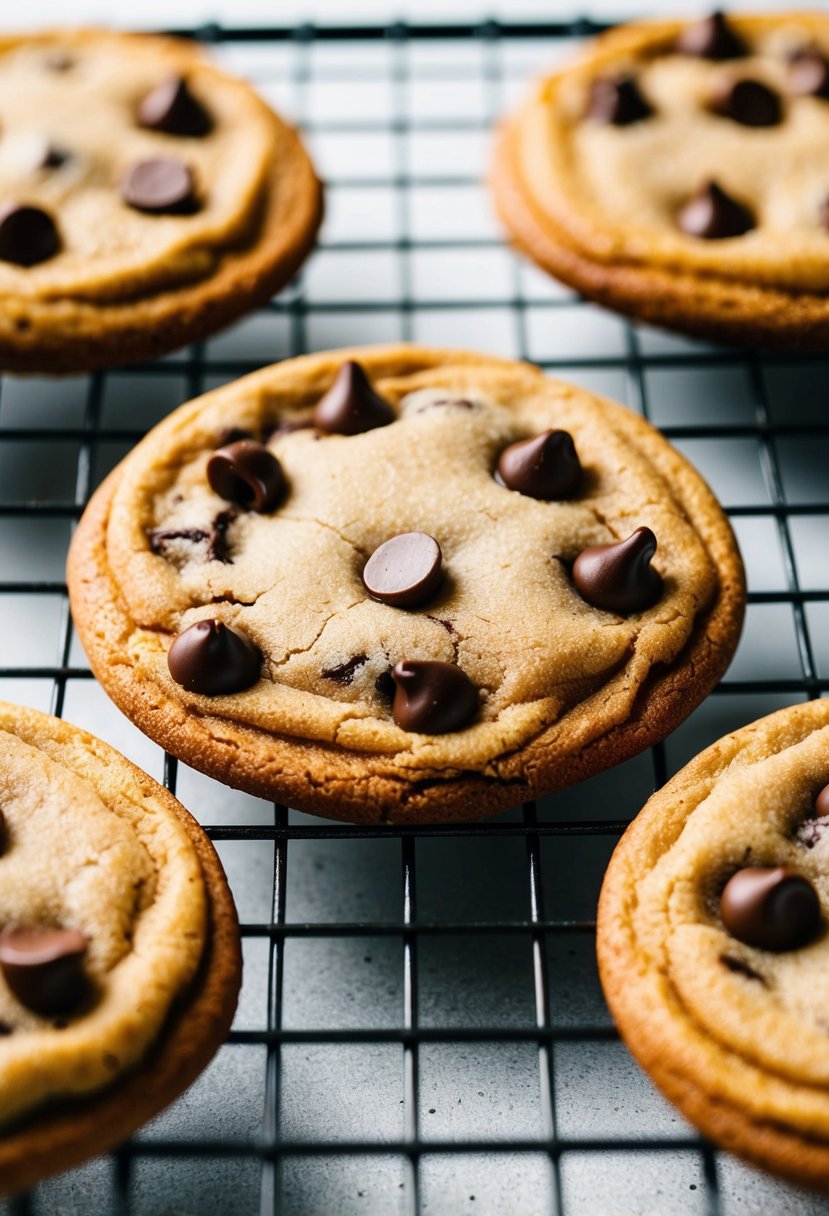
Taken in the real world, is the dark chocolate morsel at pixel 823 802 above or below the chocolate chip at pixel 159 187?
below

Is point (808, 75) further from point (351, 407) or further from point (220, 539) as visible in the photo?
point (220, 539)

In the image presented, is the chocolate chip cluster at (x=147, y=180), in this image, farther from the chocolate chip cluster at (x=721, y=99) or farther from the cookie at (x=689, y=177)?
the chocolate chip cluster at (x=721, y=99)

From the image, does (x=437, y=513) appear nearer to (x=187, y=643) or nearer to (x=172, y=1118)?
(x=187, y=643)

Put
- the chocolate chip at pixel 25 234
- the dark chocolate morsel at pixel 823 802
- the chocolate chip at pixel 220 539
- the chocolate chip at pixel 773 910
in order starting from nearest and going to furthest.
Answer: the chocolate chip at pixel 773 910
the dark chocolate morsel at pixel 823 802
the chocolate chip at pixel 220 539
the chocolate chip at pixel 25 234

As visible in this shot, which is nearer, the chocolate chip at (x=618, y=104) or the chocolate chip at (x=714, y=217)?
the chocolate chip at (x=714, y=217)

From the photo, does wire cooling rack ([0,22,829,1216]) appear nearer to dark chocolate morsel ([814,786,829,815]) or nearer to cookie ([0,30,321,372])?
cookie ([0,30,321,372])

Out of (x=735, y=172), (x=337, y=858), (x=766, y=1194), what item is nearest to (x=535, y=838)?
(x=337, y=858)

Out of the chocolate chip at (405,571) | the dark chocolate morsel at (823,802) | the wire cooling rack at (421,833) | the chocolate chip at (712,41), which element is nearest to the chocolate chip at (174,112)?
the wire cooling rack at (421,833)
